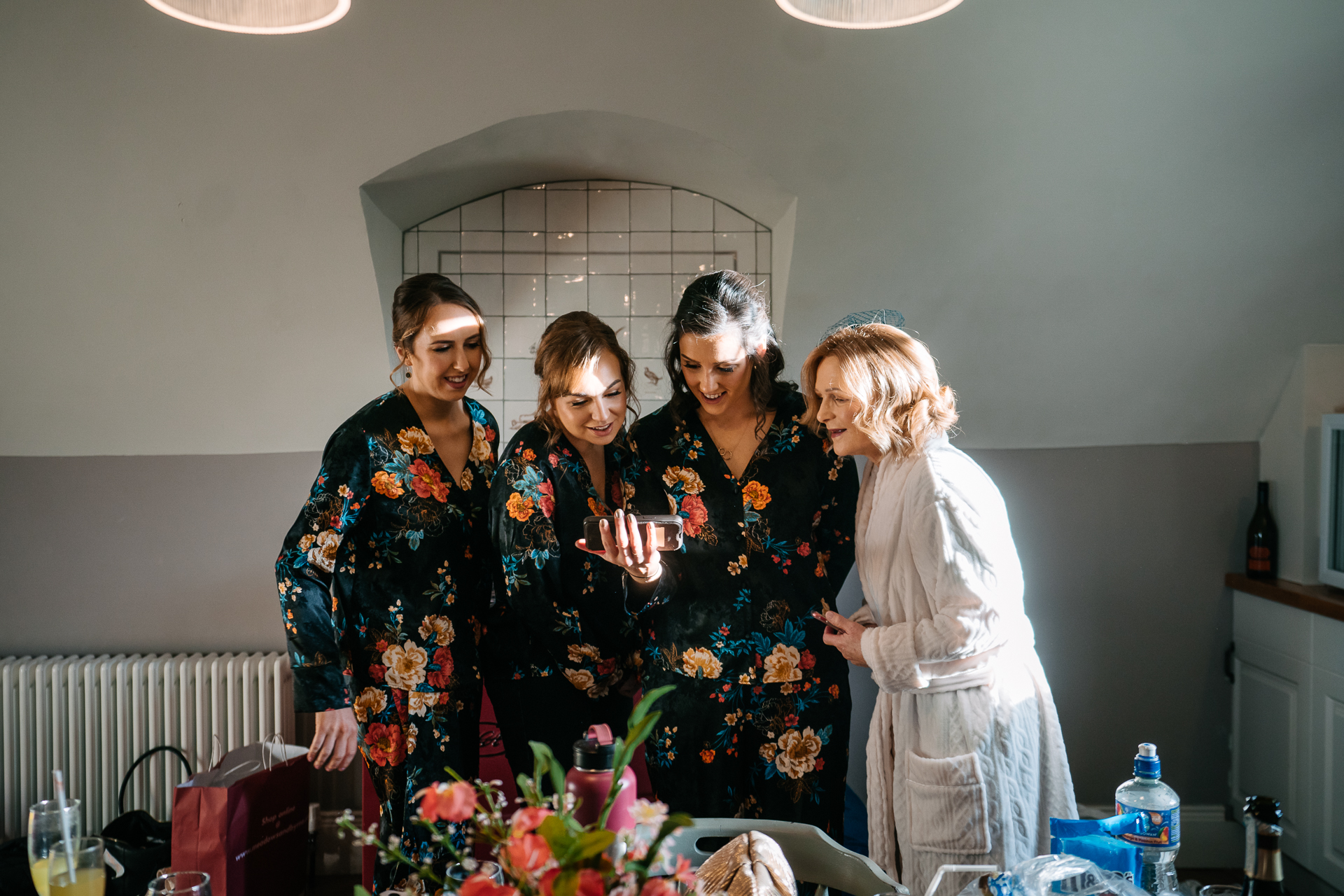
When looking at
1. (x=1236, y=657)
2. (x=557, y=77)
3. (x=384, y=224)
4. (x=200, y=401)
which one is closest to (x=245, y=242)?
(x=384, y=224)

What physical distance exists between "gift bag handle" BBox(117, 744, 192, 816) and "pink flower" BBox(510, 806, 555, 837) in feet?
7.66

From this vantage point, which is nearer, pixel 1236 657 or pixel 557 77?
pixel 557 77

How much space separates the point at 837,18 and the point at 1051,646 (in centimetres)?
227

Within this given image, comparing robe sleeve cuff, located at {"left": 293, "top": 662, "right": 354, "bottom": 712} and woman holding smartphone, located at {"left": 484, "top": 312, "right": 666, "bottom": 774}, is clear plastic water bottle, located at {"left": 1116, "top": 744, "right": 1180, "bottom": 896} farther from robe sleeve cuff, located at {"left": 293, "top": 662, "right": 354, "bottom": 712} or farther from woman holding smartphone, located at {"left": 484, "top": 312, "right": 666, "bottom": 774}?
robe sleeve cuff, located at {"left": 293, "top": 662, "right": 354, "bottom": 712}

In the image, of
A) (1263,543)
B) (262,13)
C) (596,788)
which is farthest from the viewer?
(1263,543)

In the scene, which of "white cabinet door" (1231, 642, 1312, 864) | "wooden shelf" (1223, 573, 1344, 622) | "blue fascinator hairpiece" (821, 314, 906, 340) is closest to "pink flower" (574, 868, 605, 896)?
"blue fascinator hairpiece" (821, 314, 906, 340)

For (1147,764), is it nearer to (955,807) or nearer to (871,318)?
(955,807)

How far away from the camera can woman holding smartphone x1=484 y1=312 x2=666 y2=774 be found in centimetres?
174

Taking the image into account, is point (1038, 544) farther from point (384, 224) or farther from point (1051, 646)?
point (384, 224)

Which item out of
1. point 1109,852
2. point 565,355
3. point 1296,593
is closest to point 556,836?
point 1109,852

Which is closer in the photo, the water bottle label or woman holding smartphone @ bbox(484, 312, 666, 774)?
the water bottle label

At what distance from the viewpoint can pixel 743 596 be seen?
5.75ft

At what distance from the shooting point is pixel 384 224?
8.78ft

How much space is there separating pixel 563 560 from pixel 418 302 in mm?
605
